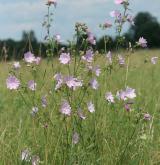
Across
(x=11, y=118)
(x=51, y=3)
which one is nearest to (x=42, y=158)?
(x=51, y=3)

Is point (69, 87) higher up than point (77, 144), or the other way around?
point (69, 87)

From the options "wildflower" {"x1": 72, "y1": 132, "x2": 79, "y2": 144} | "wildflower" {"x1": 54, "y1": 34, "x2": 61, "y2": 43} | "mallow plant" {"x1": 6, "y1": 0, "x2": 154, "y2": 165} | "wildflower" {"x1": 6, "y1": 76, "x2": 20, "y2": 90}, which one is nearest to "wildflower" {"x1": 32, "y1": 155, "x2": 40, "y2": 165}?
"mallow plant" {"x1": 6, "y1": 0, "x2": 154, "y2": 165}

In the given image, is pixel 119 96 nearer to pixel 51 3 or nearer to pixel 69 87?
pixel 69 87

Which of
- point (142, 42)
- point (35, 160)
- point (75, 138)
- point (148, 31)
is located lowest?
point (148, 31)

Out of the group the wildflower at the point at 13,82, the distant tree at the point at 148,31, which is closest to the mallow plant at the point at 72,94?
the wildflower at the point at 13,82

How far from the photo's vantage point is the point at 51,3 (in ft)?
9.12

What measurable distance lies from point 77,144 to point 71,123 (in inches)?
4.8

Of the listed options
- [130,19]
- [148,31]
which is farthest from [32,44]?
[148,31]

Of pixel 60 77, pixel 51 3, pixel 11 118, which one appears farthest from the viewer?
pixel 11 118

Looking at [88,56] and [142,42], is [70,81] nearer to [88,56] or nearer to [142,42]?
[88,56]

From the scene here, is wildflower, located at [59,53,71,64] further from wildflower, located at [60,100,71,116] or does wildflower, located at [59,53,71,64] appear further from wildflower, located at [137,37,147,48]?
wildflower, located at [137,37,147,48]

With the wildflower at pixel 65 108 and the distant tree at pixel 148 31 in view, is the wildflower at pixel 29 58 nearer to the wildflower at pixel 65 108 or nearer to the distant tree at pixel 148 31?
the wildflower at pixel 65 108

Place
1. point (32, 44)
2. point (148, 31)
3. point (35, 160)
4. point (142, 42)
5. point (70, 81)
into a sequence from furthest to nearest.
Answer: point (148, 31) → point (32, 44) → point (142, 42) → point (35, 160) → point (70, 81)

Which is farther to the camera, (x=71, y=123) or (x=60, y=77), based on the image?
(x=71, y=123)
